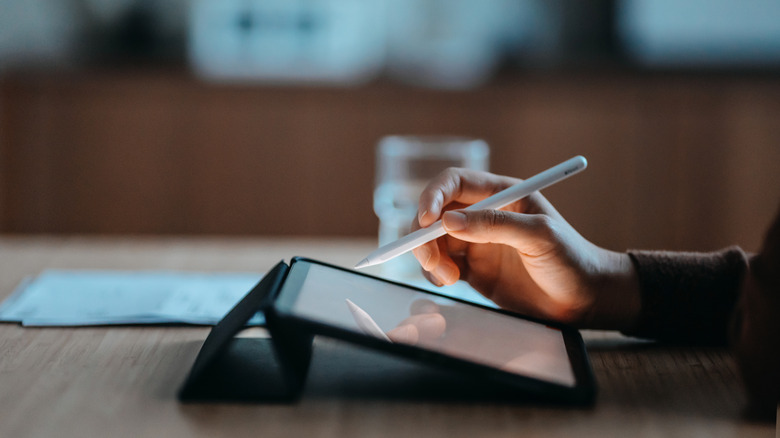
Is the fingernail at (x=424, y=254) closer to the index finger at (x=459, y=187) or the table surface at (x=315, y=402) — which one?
the index finger at (x=459, y=187)

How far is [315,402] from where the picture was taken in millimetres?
533

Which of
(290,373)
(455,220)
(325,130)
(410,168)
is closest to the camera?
(290,373)

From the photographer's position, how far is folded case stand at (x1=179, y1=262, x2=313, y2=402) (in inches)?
20.2

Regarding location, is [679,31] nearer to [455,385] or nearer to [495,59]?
[495,59]

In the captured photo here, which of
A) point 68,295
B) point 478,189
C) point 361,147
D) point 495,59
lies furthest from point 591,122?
point 68,295

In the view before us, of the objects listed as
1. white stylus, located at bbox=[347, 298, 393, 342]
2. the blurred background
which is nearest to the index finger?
white stylus, located at bbox=[347, 298, 393, 342]

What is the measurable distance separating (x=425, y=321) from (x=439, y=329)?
0.06 feet

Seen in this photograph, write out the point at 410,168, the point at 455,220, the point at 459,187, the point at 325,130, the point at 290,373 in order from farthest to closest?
the point at 325,130, the point at 410,168, the point at 459,187, the point at 455,220, the point at 290,373

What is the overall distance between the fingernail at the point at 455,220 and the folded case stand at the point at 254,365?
0.46ft

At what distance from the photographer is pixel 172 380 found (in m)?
0.58

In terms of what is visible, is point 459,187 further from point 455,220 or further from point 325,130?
point 325,130

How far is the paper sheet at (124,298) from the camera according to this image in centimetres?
74

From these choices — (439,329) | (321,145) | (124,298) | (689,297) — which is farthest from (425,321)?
(321,145)

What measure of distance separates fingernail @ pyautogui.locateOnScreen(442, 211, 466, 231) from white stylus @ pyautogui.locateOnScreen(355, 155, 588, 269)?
0.04 meters
